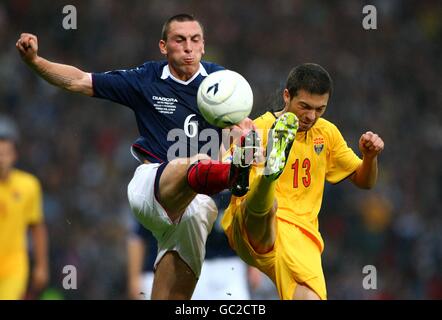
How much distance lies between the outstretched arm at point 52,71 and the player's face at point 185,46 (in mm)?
692

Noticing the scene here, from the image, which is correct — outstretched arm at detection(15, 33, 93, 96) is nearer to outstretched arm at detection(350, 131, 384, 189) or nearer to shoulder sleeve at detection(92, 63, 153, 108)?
shoulder sleeve at detection(92, 63, 153, 108)

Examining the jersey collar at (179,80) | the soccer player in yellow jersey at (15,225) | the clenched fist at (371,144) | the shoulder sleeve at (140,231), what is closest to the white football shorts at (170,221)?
the jersey collar at (179,80)

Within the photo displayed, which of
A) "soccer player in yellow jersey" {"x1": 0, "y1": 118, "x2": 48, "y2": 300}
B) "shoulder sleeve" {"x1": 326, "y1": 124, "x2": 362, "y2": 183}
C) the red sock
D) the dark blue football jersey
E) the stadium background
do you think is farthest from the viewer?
the stadium background

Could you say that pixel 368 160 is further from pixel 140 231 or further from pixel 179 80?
pixel 140 231

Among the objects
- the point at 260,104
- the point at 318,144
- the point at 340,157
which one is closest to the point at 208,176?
the point at 318,144

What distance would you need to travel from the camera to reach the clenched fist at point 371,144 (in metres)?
7.94

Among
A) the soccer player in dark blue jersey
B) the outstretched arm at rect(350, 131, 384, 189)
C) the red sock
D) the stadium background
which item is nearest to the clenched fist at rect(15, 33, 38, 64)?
the soccer player in dark blue jersey

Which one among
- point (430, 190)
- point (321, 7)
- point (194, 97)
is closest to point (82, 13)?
point (321, 7)

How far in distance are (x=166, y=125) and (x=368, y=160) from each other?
5.17 ft

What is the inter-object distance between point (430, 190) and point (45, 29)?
6.76 meters

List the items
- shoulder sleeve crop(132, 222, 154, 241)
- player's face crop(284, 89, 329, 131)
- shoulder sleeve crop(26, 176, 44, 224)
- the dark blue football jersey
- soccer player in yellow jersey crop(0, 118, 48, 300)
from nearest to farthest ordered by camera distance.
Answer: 1. player's face crop(284, 89, 329, 131)
2. the dark blue football jersey
3. soccer player in yellow jersey crop(0, 118, 48, 300)
4. shoulder sleeve crop(26, 176, 44, 224)
5. shoulder sleeve crop(132, 222, 154, 241)

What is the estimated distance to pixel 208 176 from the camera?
7.60m

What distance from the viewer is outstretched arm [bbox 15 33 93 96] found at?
8125 mm
